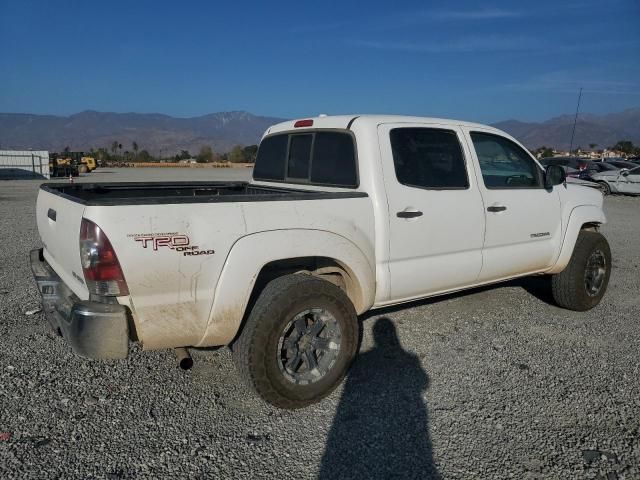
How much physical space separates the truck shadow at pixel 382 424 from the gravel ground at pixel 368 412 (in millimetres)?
10

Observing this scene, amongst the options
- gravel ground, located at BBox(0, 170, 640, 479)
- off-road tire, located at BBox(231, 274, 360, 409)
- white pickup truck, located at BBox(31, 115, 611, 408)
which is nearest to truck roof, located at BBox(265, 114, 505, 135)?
white pickup truck, located at BBox(31, 115, 611, 408)

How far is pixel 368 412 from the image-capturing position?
329 centimetres

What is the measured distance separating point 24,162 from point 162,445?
108 feet

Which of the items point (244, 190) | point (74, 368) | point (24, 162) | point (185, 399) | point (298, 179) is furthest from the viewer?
point (24, 162)

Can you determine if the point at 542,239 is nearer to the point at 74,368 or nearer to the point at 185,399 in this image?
the point at 185,399

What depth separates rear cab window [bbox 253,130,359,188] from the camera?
3898mm

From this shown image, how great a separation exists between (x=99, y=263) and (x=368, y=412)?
1.90 metres

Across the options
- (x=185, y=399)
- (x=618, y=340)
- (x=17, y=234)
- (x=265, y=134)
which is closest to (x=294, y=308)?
(x=185, y=399)

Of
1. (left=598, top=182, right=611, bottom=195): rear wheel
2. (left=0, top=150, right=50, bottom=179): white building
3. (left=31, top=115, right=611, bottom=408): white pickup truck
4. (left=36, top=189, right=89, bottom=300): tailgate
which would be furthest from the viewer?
(left=0, top=150, right=50, bottom=179): white building

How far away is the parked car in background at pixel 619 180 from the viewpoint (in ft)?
69.1

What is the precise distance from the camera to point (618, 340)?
4.58m

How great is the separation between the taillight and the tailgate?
0.11 m

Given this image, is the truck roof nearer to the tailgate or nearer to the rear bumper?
the tailgate

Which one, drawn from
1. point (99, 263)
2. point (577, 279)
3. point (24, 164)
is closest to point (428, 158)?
point (577, 279)
